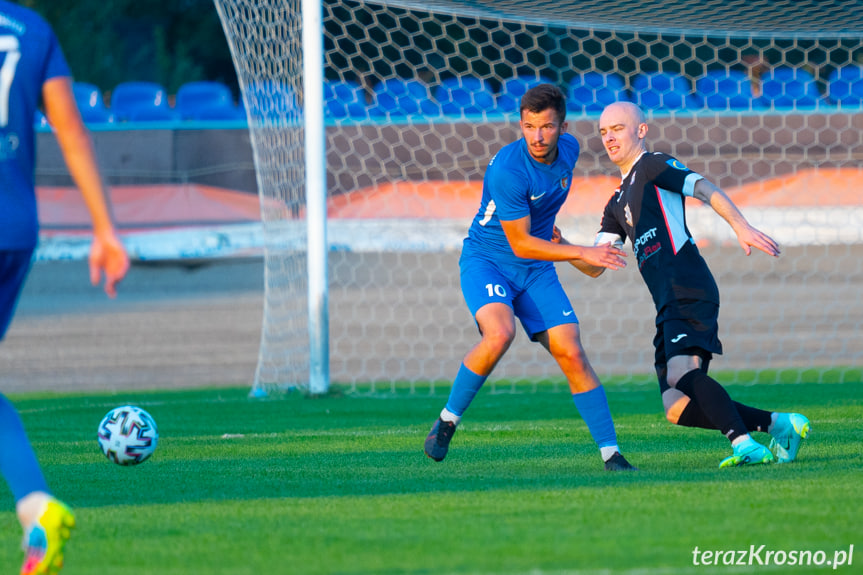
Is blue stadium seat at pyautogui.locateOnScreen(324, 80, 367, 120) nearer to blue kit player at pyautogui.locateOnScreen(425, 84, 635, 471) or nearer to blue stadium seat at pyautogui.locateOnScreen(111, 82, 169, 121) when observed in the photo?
blue kit player at pyautogui.locateOnScreen(425, 84, 635, 471)

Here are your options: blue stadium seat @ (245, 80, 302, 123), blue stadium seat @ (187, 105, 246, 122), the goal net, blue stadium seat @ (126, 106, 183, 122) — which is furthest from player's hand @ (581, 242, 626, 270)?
blue stadium seat @ (187, 105, 246, 122)

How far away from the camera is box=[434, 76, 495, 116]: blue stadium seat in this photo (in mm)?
14570

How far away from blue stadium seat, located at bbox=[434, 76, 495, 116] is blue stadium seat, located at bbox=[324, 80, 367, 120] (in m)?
1.13

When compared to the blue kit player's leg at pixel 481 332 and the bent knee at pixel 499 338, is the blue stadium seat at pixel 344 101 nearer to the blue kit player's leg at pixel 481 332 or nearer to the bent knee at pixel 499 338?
the blue kit player's leg at pixel 481 332

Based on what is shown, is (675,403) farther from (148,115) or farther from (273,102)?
(148,115)

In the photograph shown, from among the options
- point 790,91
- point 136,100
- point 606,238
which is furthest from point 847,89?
point 136,100

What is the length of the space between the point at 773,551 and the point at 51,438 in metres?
4.99

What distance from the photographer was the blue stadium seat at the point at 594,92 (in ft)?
53.2

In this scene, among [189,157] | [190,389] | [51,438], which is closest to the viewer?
[51,438]

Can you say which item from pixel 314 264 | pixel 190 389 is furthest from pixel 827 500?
pixel 190 389

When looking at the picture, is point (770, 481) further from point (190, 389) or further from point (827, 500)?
point (190, 389)

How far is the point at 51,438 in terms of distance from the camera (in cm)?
708

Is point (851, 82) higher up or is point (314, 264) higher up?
point (851, 82)

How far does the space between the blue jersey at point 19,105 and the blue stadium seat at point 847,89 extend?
1168 centimetres
